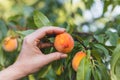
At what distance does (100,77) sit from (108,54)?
10 centimetres

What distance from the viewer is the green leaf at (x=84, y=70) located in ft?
4.14

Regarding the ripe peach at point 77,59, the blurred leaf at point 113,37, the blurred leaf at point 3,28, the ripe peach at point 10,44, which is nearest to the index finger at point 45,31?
the ripe peach at point 77,59

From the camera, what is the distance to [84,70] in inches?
50.0

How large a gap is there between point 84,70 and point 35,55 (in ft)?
0.54

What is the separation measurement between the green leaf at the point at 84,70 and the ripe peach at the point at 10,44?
51 cm

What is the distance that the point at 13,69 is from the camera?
1.32 meters

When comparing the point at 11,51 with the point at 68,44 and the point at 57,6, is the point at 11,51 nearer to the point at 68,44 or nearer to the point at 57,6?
the point at 68,44

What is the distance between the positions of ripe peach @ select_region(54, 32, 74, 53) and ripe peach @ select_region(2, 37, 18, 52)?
0.46m

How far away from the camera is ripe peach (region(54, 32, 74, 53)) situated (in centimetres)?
126

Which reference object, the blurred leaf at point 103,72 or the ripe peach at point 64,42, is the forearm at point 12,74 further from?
the blurred leaf at point 103,72

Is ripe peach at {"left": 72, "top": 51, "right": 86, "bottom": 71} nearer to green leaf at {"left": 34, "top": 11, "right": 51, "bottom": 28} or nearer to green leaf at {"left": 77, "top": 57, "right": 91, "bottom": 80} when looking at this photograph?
green leaf at {"left": 77, "top": 57, "right": 91, "bottom": 80}

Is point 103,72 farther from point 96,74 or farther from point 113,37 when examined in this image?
point 113,37

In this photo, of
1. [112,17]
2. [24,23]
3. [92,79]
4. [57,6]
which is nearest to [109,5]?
[112,17]

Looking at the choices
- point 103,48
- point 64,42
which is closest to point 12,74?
point 64,42
